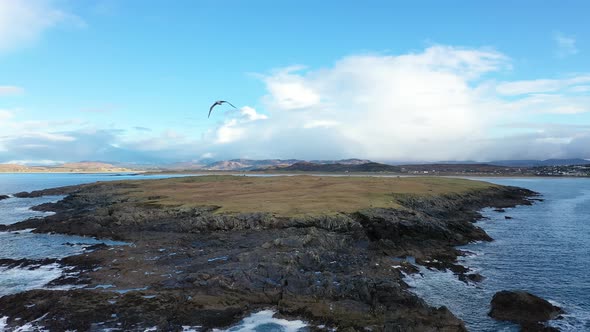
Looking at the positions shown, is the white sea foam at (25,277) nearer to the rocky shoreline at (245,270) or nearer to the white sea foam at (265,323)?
the rocky shoreline at (245,270)

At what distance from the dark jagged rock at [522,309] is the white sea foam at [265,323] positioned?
12.6 meters

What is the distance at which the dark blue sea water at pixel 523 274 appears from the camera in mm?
24219

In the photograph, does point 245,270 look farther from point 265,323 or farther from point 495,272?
point 495,272

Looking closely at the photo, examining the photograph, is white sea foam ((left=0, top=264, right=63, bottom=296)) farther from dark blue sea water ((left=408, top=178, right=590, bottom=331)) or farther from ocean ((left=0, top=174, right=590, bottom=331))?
dark blue sea water ((left=408, top=178, right=590, bottom=331))

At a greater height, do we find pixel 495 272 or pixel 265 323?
pixel 265 323

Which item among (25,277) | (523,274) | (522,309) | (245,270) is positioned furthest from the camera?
(523,274)

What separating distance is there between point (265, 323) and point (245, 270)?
7262mm

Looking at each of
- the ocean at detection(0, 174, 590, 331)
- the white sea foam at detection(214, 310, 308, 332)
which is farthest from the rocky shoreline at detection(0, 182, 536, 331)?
the ocean at detection(0, 174, 590, 331)

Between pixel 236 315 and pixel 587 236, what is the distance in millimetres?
50022

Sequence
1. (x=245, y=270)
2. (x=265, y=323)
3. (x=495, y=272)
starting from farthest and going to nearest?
(x=495, y=272), (x=245, y=270), (x=265, y=323)

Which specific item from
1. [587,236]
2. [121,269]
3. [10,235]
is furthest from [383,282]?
[10,235]

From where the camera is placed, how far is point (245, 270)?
28312 millimetres

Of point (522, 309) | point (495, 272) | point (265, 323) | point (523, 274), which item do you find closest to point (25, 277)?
point (265, 323)

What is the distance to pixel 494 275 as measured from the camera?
105 feet
